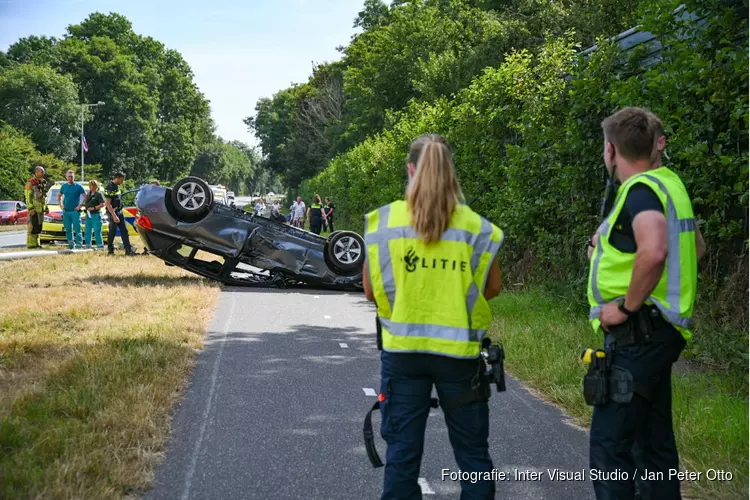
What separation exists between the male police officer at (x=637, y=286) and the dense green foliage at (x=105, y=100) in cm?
5494

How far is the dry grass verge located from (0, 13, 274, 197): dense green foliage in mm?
45978

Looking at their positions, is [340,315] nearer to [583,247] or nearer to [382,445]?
[583,247]

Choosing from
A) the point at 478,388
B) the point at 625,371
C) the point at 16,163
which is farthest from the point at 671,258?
the point at 16,163

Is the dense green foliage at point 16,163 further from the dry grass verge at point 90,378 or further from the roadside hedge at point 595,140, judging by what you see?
the dry grass verge at point 90,378

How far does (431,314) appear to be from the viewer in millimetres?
3551

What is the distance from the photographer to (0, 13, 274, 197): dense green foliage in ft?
215

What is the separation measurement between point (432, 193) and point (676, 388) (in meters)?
3.89

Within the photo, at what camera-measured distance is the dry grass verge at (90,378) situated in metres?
4.58

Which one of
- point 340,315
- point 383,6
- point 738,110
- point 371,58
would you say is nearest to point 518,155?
point 340,315

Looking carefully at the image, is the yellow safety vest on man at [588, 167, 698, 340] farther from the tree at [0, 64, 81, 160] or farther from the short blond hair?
the tree at [0, 64, 81, 160]

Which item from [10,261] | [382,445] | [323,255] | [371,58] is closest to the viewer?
[382,445]

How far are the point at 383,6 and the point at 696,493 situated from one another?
6797cm

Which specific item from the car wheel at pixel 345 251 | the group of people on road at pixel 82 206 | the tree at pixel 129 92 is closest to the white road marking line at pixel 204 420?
the car wheel at pixel 345 251

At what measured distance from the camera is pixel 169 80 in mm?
82438
